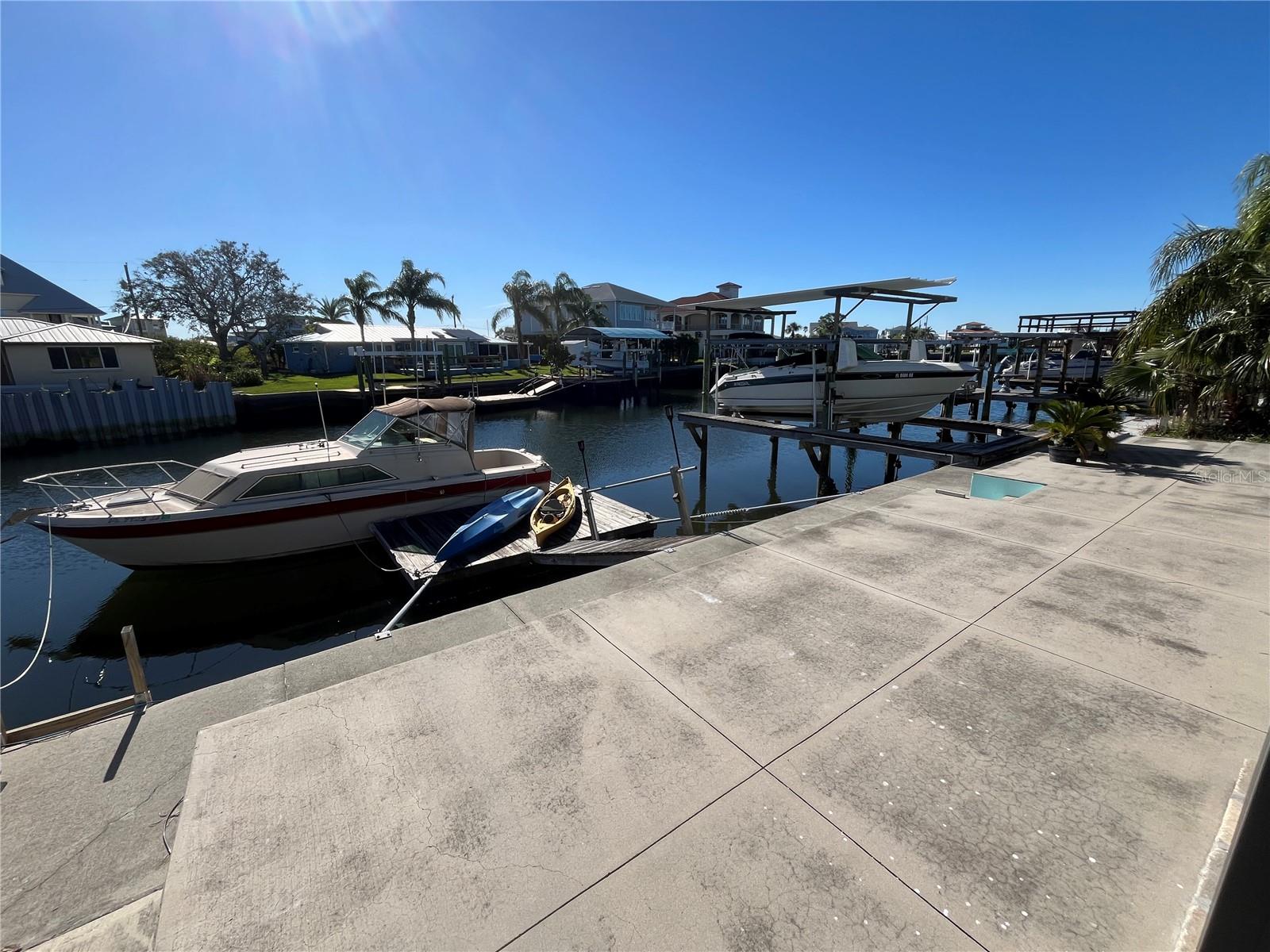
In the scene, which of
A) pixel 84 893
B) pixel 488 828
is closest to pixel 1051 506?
pixel 488 828

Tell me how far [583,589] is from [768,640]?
175 cm

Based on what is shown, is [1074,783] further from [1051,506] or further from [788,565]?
[1051,506]

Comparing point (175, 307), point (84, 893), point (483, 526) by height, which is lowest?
point (483, 526)

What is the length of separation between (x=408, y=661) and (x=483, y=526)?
5.94 m

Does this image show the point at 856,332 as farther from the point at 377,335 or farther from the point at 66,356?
the point at 66,356

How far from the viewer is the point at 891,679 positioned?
342 cm

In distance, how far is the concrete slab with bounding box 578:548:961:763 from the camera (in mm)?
3193

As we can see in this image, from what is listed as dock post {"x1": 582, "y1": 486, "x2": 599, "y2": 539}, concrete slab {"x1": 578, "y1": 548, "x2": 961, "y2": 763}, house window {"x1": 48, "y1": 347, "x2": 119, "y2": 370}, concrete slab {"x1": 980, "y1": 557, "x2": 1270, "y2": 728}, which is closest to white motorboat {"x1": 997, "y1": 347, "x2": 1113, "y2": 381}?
dock post {"x1": 582, "y1": 486, "x2": 599, "y2": 539}

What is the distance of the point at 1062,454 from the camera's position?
9891mm

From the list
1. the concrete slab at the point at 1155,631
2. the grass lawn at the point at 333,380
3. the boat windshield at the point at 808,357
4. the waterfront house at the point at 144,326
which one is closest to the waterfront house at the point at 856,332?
the boat windshield at the point at 808,357

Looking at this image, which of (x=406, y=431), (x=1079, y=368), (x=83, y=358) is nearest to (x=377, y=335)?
(x=83, y=358)

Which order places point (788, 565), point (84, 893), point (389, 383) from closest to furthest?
point (84, 893) < point (788, 565) < point (389, 383)

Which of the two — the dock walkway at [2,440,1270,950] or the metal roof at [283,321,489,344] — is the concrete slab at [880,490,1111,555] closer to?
the dock walkway at [2,440,1270,950]

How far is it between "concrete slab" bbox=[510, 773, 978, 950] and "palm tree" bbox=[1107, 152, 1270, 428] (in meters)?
13.5
